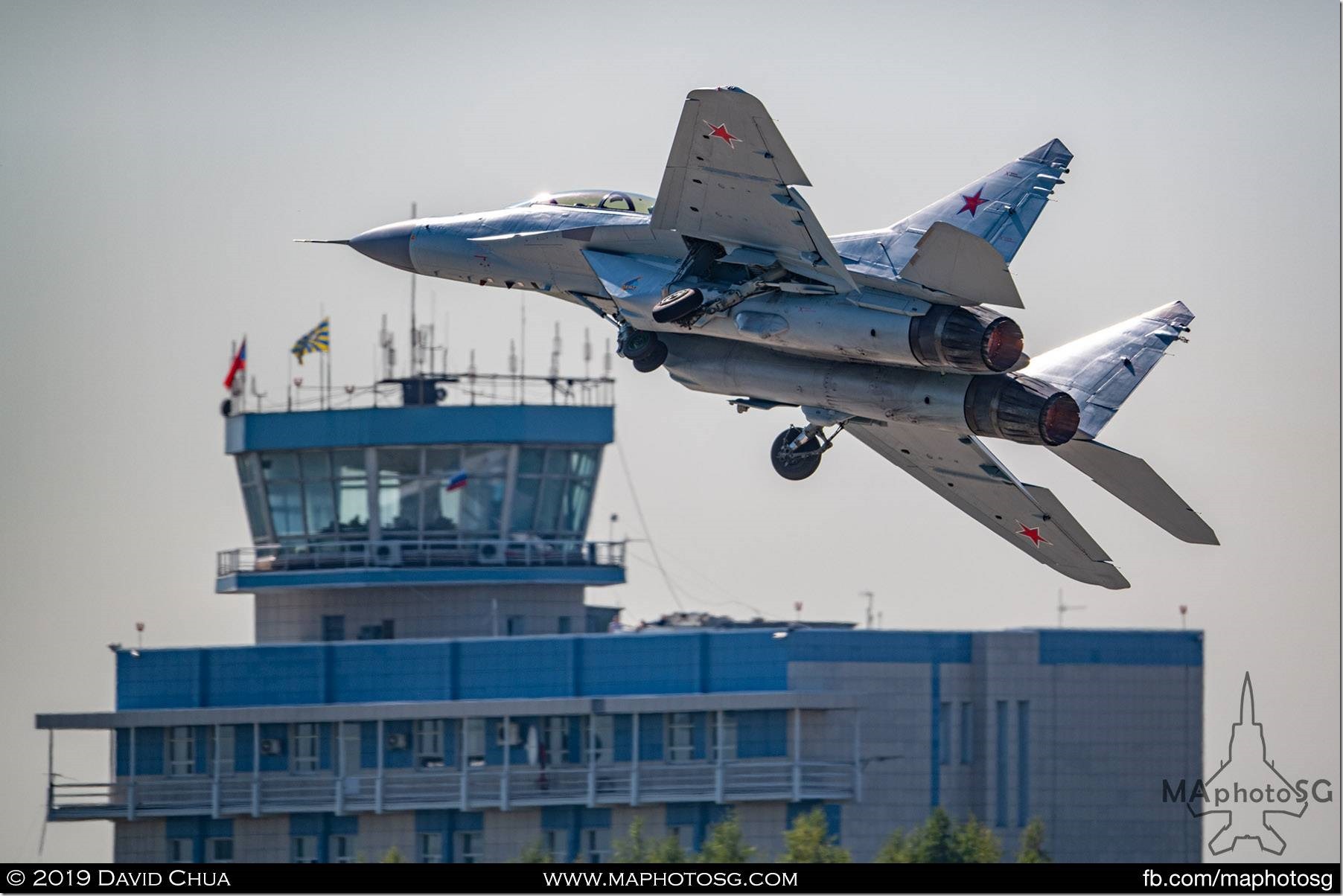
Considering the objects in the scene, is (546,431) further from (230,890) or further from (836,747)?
(230,890)

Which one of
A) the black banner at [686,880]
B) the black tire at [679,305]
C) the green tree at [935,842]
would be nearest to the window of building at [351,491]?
the green tree at [935,842]

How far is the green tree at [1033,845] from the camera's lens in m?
65.4

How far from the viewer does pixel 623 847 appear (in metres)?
65.4

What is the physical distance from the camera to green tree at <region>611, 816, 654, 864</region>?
64.2m

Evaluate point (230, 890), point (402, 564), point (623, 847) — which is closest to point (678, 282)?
point (230, 890)

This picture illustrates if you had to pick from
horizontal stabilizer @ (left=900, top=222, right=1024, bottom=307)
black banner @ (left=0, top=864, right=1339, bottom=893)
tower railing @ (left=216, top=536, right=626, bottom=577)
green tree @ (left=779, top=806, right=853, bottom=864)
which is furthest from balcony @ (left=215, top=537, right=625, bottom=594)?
horizontal stabilizer @ (left=900, top=222, right=1024, bottom=307)

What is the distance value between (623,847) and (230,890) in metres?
28.5

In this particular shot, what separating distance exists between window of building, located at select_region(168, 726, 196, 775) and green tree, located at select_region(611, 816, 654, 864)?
554 inches

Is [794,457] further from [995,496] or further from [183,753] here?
[183,753]

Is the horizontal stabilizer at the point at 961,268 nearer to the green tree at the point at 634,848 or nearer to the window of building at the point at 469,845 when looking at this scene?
the green tree at the point at 634,848

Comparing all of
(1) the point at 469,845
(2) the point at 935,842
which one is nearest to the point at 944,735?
(2) the point at 935,842

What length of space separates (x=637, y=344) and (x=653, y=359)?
35cm

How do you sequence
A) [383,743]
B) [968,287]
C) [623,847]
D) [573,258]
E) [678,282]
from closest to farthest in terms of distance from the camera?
1. [968,287]
2. [678,282]
3. [573,258]
4. [623,847]
5. [383,743]

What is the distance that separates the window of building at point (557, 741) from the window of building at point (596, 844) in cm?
248
